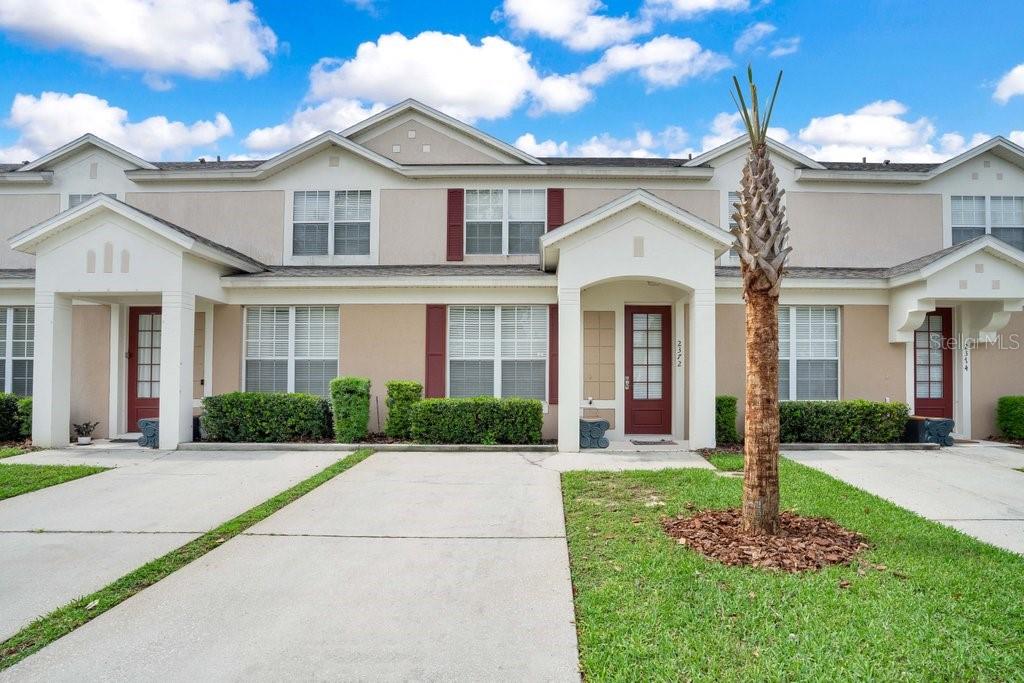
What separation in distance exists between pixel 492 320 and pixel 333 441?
3.91 meters

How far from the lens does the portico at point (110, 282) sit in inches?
387

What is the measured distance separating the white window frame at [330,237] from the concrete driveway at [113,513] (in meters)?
4.77

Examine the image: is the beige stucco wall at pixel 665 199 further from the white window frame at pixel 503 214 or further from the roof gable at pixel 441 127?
the roof gable at pixel 441 127

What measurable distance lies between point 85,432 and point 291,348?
4182 mm

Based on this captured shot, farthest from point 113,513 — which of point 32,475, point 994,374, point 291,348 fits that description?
point 994,374

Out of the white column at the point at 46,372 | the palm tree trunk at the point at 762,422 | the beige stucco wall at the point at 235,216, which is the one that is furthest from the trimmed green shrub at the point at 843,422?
the white column at the point at 46,372

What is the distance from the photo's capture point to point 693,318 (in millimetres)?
10055

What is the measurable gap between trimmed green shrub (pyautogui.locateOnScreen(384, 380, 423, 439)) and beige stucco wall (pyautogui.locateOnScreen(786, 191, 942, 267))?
9008 mm

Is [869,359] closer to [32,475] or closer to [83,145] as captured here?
[32,475]

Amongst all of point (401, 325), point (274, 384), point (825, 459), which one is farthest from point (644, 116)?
point (274, 384)

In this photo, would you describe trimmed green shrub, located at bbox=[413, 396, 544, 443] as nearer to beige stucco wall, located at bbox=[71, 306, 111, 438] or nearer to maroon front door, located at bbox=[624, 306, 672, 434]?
maroon front door, located at bbox=[624, 306, 672, 434]

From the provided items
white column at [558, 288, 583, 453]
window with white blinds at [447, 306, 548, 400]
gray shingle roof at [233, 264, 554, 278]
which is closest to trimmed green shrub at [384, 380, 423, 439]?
window with white blinds at [447, 306, 548, 400]

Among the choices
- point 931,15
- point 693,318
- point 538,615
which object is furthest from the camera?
point 931,15

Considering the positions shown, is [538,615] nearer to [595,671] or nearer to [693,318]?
[595,671]
